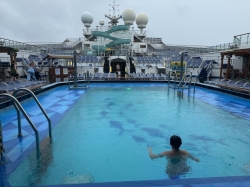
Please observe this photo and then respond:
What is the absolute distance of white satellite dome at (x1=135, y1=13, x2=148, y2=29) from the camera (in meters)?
36.5

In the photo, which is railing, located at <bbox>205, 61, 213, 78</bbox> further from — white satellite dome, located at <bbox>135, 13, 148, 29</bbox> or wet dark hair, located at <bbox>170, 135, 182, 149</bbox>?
white satellite dome, located at <bbox>135, 13, 148, 29</bbox>

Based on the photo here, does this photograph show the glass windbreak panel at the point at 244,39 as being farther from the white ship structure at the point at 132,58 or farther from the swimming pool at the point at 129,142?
the swimming pool at the point at 129,142

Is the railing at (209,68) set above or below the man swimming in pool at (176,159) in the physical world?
above

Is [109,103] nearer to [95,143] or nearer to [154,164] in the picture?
[95,143]

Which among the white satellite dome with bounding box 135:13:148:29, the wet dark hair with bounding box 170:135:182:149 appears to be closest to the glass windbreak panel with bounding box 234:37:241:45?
the wet dark hair with bounding box 170:135:182:149

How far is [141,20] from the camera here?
36750 millimetres

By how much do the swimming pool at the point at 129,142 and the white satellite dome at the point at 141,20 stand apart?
32.8 metres

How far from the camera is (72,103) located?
7.61 meters

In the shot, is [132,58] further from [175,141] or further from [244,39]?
[175,141]

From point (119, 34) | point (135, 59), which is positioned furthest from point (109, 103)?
point (119, 34)

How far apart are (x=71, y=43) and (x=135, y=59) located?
59.5 feet

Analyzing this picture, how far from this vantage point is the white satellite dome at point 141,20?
36531 millimetres

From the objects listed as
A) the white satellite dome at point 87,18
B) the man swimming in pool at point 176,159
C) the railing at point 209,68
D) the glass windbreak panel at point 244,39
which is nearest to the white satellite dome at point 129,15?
the white satellite dome at point 87,18

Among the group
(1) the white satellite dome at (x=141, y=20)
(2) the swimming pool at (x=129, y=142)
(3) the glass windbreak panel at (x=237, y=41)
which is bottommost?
(2) the swimming pool at (x=129, y=142)
